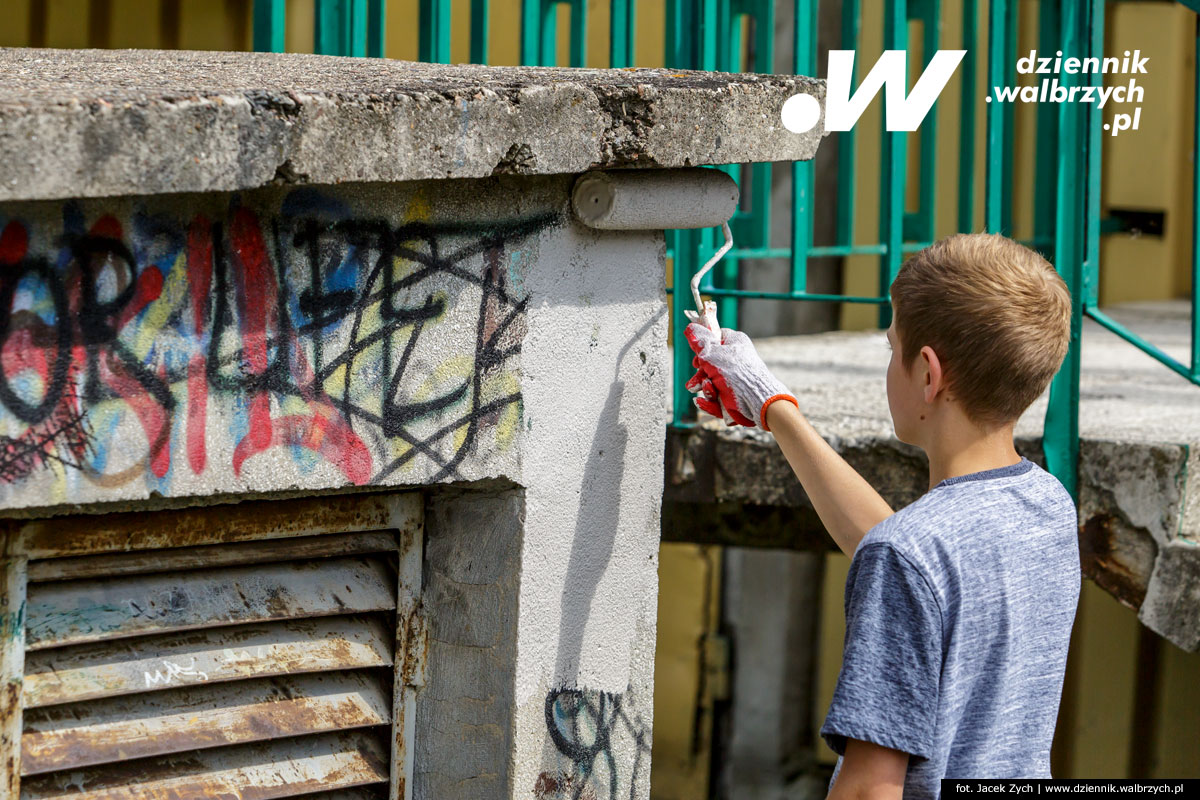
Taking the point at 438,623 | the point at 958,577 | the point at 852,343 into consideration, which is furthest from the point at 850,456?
the point at 852,343

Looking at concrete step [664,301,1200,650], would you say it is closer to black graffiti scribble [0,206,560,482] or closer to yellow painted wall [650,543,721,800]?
black graffiti scribble [0,206,560,482]

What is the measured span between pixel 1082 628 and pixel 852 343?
166 cm

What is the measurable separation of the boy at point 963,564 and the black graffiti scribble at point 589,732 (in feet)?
2.12

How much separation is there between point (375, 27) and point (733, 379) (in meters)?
1.72

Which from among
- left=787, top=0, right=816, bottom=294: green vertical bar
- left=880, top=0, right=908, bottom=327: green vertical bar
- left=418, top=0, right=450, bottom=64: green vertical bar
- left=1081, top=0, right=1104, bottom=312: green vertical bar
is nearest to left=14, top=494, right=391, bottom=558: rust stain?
left=418, top=0, right=450, bottom=64: green vertical bar

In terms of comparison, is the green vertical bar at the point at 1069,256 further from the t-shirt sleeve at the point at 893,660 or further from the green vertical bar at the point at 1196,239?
the t-shirt sleeve at the point at 893,660

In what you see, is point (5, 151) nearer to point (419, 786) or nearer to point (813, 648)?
point (419, 786)

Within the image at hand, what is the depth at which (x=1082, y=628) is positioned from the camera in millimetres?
5551

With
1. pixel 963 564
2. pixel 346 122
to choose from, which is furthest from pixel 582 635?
pixel 346 122

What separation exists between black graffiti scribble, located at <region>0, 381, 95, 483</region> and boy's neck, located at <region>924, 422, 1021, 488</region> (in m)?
1.13

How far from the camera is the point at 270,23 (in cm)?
363

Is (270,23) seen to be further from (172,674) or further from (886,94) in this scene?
(172,674)

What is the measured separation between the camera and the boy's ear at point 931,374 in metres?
1.77

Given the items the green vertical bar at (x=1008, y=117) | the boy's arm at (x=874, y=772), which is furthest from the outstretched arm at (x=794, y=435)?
the green vertical bar at (x=1008, y=117)
